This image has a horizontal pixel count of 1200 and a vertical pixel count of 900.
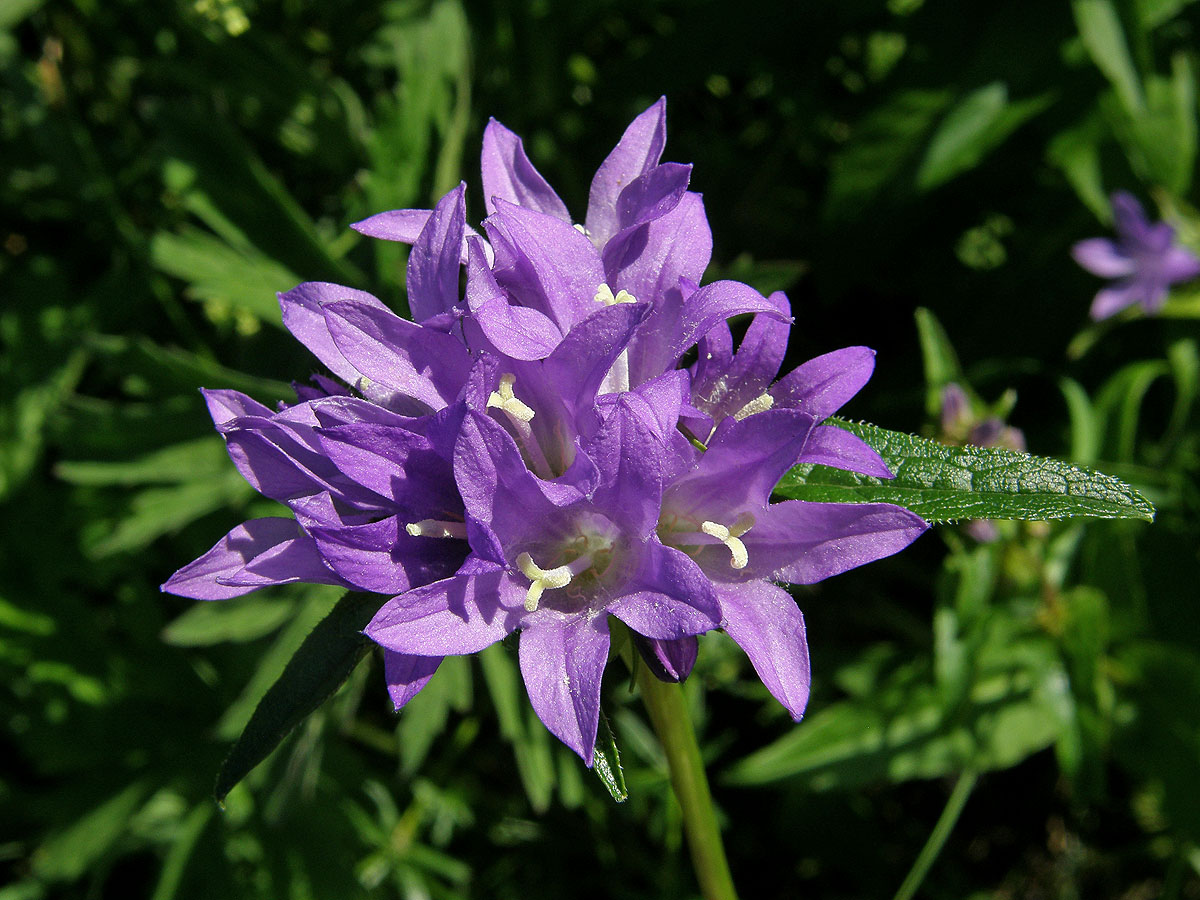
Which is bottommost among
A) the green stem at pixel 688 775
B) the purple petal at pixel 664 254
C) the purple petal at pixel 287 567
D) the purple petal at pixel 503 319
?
the green stem at pixel 688 775

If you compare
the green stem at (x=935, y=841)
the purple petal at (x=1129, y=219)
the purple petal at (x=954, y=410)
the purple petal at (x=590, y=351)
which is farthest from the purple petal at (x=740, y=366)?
the purple petal at (x=1129, y=219)

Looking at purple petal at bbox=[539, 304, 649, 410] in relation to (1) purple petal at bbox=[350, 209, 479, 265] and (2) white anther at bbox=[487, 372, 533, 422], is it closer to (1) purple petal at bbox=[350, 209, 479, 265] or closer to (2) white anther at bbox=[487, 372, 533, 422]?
(2) white anther at bbox=[487, 372, 533, 422]

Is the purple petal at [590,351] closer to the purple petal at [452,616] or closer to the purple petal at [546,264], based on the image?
the purple petal at [546,264]

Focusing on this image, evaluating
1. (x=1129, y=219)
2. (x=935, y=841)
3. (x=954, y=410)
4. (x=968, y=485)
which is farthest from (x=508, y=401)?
(x=1129, y=219)

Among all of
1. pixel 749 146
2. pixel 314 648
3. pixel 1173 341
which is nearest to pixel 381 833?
pixel 314 648

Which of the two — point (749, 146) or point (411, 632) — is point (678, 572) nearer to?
point (411, 632)

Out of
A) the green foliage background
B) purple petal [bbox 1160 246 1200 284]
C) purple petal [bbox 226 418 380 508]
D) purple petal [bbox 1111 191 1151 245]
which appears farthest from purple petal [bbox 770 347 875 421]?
purple petal [bbox 1160 246 1200 284]
